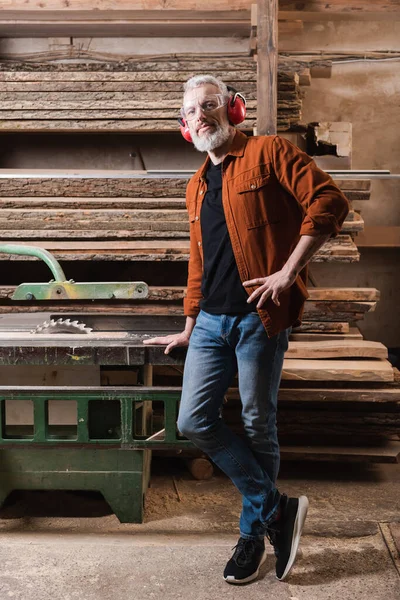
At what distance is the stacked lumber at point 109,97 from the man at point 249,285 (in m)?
1.72

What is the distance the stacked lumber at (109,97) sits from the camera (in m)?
4.26

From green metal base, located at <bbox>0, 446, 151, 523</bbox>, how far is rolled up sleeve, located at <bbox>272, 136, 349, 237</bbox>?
1419mm

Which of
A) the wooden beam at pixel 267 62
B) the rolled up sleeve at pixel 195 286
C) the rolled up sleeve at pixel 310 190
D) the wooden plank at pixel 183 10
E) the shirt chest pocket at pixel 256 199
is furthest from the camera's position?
the wooden plank at pixel 183 10

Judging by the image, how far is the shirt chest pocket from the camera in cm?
248

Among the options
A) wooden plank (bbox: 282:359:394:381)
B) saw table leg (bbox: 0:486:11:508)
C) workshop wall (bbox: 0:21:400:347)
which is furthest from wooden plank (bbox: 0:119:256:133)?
saw table leg (bbox: 0:486:11:508)

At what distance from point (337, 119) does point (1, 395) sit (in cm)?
337

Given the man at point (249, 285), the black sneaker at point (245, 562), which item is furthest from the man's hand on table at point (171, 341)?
the black sneaker at point (245, 562)

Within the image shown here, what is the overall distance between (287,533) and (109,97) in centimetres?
280

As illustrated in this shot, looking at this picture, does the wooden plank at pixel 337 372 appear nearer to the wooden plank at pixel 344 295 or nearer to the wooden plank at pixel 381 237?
the wooden plank at pixel 344 295

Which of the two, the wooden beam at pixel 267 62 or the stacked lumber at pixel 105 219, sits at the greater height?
the wooden beam at pixel 267 62

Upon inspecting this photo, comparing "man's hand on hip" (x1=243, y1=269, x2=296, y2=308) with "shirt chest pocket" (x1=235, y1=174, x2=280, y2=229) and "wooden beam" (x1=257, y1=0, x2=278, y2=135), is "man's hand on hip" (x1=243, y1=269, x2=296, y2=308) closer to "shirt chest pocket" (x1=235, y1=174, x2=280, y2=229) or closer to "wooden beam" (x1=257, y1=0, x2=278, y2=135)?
"shirt chest pocket" (x1=235, y1=174, x2=280, y2=229)

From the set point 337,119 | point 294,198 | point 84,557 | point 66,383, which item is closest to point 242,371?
point 294,198

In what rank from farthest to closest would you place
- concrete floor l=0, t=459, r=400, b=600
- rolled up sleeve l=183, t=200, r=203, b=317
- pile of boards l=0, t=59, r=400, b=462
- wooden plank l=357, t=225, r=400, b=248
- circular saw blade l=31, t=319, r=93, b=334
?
wooden plank l=357, t=225, r=400, b=248 < pile of boards l=0, t=59, r=400, b=462 < circular saw blade l=31, t=319, r=93, b=334 < rolled up sleeve l=183, t=200, r=203, b=317 < concrete floor l=0, t=459, r=400, b=600

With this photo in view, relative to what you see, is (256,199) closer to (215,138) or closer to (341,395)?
(215,138)
